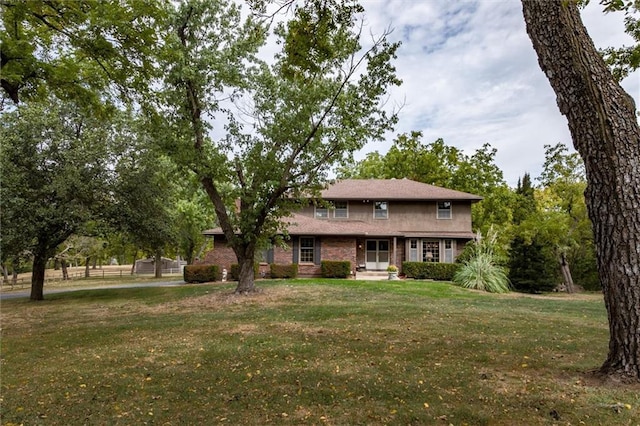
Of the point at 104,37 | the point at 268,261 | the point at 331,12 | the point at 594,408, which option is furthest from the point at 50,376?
the point at 268,261

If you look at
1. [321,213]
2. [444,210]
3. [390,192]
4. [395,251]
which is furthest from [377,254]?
[444,210]

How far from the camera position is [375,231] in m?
23.7

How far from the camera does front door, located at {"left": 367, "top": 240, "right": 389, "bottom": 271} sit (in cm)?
2505

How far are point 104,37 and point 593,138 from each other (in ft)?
23.9

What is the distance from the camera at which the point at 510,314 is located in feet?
32.9

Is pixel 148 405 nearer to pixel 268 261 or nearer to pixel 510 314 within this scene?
pixel 510 314

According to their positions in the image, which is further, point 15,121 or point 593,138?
point 15,121

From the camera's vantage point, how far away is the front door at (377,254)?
25047 millimetres

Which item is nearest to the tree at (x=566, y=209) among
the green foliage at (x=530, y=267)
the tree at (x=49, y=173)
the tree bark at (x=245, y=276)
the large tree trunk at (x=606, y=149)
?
the green foliage at (x=530, y=267)

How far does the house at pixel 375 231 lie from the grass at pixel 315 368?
1247 cm

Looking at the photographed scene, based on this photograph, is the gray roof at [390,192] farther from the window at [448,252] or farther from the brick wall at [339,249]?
the brick wall at [339,249]

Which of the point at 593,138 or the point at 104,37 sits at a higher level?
the point at 104,37

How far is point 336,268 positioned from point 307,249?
244 centimetres

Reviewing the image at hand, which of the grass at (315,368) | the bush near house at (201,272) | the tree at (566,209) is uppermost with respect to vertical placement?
the tree at (566,209)
